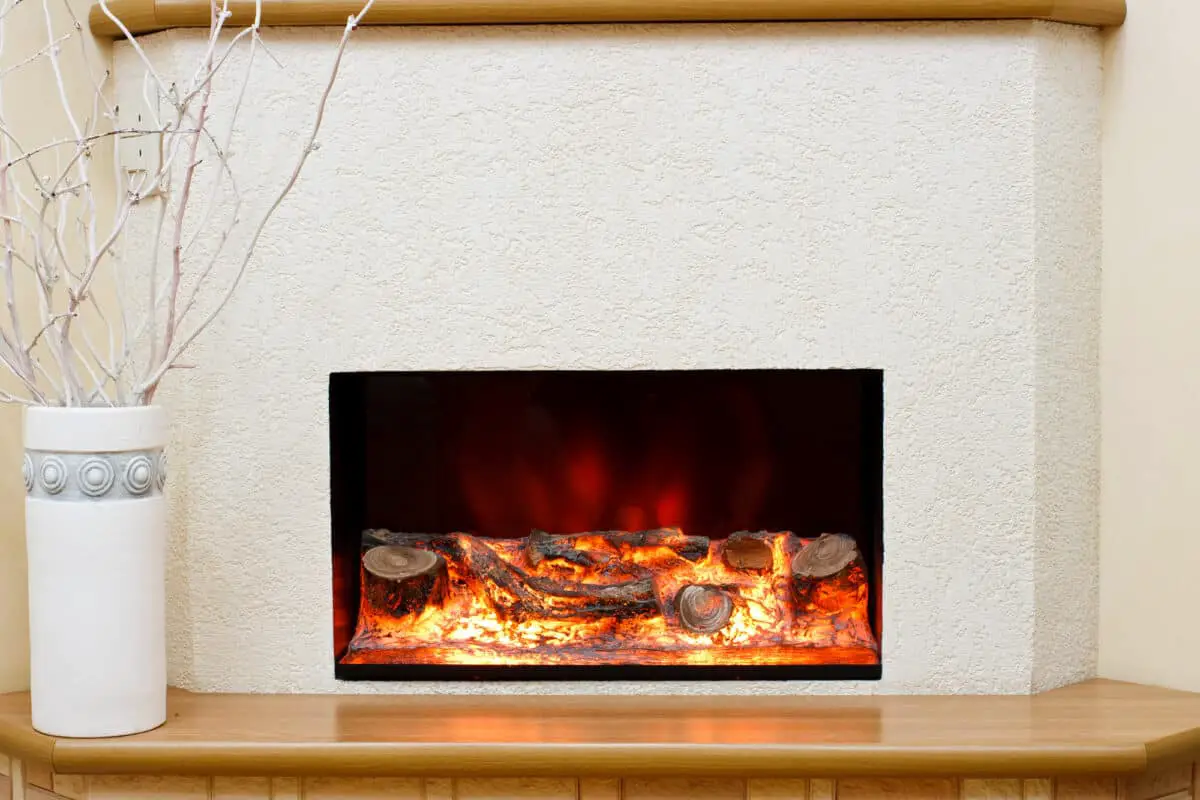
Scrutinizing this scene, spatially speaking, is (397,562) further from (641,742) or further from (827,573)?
(827,573)

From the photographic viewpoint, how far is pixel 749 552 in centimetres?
192

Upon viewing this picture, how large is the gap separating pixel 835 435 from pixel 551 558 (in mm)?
557

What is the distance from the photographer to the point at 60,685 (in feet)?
5.06

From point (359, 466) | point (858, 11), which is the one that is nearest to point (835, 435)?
point (858, 11)

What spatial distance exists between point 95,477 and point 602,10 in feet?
3.50

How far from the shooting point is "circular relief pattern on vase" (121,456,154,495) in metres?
1.54

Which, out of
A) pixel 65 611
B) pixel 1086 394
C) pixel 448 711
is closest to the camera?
pixel 65 611

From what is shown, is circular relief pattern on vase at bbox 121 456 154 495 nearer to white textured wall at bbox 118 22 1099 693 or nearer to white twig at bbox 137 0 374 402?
white twig at bbox 137 0 374 402

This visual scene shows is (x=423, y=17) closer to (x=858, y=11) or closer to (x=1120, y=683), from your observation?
(x=858, y=11)

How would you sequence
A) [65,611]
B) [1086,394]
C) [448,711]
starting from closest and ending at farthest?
[65,611] < [448,711] < [1086,394]

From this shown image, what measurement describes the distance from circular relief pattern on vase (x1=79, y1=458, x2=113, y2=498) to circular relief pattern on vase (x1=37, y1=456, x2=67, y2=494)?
26mm

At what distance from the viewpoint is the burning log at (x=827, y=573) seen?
6.20ft

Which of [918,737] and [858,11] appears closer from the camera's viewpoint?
[918,737]

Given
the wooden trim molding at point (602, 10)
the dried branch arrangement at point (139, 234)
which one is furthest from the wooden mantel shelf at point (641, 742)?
the wooden trim molding at point (602, 10)
